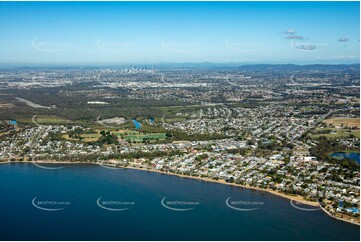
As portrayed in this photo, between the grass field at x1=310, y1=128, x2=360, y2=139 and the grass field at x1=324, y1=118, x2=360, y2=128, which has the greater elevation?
the grass field at x1=324, y1=118, x2=360, y2=128

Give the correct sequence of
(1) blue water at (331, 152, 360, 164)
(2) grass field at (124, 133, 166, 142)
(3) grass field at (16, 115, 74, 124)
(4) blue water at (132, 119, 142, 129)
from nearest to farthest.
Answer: (1) blue water at (331, 152, 360, 164), (2) grass field at (124, 133, 166, 142), (4) blue water at (132, 119, 142, 129), (3) grass field at (16, 115, 74, 124)

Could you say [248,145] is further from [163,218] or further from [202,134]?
[163,218]

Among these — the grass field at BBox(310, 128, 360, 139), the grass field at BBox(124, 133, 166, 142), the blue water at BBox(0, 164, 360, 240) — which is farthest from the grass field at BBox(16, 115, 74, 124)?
the grass field at BBox(310, 128, 360, 139)

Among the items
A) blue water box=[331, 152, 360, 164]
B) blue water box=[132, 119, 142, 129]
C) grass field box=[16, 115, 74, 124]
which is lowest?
blue water box=[331, 152, 360, 164]

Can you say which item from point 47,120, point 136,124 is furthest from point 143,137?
point 47,120

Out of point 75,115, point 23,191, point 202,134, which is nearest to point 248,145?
point 202,134

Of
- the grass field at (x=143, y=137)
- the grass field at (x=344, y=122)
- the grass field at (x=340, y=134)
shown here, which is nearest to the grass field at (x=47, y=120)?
the grass field at (x=143, y=137)

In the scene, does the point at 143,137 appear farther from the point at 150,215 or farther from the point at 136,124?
the point at 150,215

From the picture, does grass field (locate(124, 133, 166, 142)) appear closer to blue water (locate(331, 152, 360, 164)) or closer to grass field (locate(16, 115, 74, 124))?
grass field (locate(16, 115, 74, 124))
